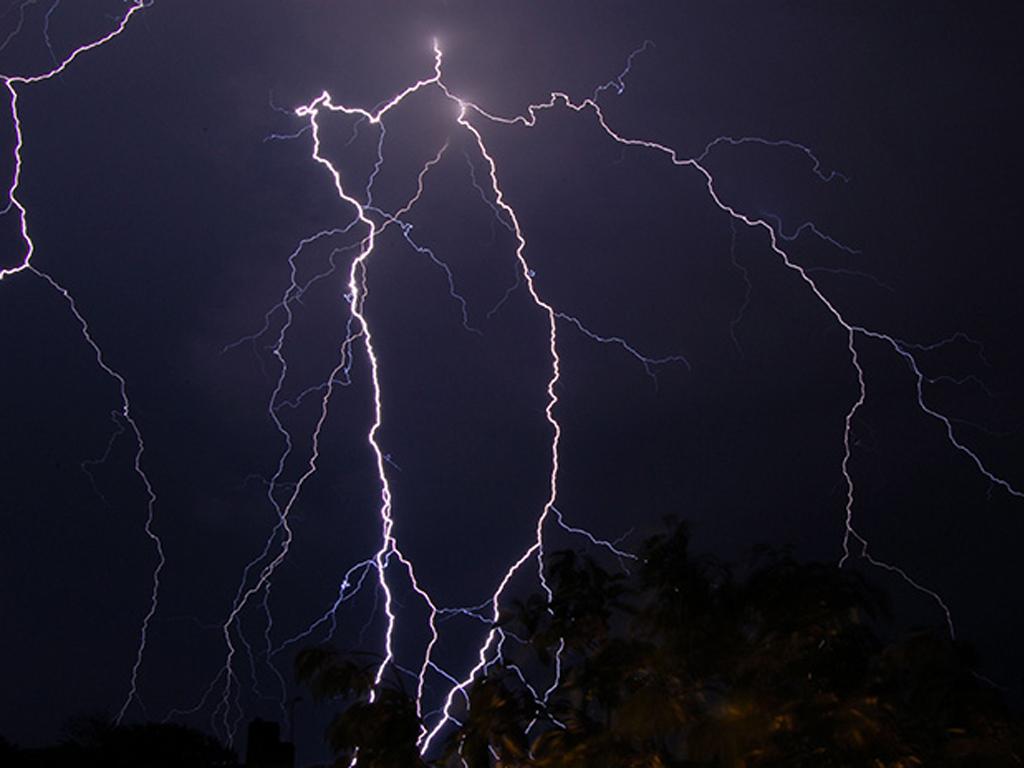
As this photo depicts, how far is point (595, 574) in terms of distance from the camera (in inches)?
200

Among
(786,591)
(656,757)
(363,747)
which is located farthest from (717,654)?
(363,747)

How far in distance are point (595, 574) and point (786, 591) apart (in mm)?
878

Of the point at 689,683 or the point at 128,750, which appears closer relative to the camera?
the point at 689,683

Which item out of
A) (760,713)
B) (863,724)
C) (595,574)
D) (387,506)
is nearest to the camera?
(863,724)

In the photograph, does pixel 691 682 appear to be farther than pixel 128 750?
No

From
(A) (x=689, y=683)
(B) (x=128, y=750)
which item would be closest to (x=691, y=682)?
(A) (x=689, y=683)

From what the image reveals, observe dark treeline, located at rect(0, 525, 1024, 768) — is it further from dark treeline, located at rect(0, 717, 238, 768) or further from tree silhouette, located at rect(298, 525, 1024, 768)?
dark treeline, located at rect(0, 717, 238, 768)

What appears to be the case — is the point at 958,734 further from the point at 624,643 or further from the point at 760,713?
the point at 624,643

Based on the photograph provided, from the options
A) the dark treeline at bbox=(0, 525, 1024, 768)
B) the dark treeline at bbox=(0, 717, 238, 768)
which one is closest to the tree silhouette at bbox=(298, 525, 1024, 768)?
the dark treeline at bbox=(0, 525, 1024, 768)

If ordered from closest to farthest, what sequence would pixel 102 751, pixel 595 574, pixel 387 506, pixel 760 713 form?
pixel 760 713, pixel 595 574, pixel 387 506, pixel 102 751

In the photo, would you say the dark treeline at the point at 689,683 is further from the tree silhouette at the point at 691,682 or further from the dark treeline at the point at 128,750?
the dark treeline at the point at 128,750

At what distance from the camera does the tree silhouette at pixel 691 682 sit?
13.5ft

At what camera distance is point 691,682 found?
471 cm

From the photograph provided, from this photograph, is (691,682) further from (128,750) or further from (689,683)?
(128,750)
